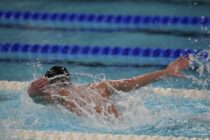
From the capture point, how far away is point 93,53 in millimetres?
4676

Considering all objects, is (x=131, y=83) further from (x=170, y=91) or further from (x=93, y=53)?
(x=93, y=53)

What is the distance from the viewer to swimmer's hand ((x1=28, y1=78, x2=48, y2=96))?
261 centimetres

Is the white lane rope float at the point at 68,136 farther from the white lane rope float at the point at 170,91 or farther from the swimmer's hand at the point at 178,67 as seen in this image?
the white lane rope float at the point at 170,91

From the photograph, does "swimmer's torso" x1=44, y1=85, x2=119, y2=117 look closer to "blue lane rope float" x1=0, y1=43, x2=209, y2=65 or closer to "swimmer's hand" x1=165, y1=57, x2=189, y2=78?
"swimmer's hand" x1=165, y1=57, x2=189, y2=78

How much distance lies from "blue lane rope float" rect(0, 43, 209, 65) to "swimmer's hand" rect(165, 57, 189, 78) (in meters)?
1.66

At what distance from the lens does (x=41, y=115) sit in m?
3.33

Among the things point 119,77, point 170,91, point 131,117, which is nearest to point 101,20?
point 119,77

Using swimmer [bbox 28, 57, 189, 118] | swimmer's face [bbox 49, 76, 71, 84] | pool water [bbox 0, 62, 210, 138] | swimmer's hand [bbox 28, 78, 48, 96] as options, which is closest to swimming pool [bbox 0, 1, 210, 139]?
pool water [bbox 0, 62, 210, 138]

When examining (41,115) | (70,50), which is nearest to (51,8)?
(70,50)

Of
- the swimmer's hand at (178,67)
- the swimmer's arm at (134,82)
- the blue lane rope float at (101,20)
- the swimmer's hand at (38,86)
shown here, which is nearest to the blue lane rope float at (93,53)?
the blue lane rope float at (101,20)

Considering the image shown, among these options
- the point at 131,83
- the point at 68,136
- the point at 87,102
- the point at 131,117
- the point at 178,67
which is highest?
the point at 178,67

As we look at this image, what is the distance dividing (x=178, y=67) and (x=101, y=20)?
243 centimetres

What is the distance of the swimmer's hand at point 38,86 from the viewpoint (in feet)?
8.55

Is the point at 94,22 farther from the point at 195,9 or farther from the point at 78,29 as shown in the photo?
the point at 195,9
